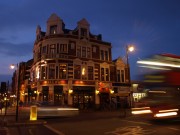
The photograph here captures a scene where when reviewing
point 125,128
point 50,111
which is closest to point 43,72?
point 50,111

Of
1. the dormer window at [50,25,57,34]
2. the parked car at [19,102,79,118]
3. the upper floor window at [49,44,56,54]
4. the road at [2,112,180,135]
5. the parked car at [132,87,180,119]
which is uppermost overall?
the dormer window at [50,25,57,34]

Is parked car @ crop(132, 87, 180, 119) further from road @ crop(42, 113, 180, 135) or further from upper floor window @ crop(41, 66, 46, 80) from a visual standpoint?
upper floor window @ crop(41, 66, 46, 80)

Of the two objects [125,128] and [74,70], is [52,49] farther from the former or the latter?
[125,128]

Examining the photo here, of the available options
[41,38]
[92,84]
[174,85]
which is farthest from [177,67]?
[41,38]

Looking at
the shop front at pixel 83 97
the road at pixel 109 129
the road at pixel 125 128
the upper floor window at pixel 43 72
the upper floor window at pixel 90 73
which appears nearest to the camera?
the road at pixel 125 128

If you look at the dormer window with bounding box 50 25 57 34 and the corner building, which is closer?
the corner building

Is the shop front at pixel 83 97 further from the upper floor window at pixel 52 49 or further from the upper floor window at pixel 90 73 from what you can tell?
the upper floor window at pixel 52 49

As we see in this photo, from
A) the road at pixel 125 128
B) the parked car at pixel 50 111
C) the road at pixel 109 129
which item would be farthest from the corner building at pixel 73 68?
the road at pixel 125 128

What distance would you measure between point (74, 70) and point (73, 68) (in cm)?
40

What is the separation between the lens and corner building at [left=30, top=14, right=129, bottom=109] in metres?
35.0

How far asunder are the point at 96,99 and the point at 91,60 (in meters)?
6.54

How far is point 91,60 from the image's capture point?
38.5m

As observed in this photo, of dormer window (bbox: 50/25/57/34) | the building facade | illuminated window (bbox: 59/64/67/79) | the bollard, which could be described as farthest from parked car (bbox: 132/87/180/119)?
dormer window (bbox: 50/25/57/34)

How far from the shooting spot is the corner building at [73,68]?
115 ft
